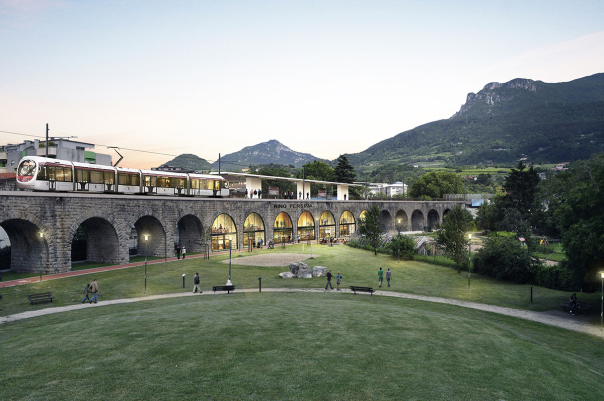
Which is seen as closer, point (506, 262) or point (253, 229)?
point (506, 262)

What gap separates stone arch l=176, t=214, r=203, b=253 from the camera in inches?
1846

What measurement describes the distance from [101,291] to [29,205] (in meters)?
10.4

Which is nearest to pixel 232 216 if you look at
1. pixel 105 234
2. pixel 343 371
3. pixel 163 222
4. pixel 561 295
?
pixel 163 222

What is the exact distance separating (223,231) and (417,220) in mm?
62840

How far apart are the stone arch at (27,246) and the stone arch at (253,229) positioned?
2539 cm

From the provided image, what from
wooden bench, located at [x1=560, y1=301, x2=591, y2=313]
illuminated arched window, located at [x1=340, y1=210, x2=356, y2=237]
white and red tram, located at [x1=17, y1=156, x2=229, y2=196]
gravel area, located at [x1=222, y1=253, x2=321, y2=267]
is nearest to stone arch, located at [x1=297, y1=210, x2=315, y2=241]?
illuminated arched window, located at [x1=340, y1=210, x2=356, y2=237]

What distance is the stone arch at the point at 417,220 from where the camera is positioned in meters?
96.0

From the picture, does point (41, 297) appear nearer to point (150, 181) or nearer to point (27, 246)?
point (27, 246)

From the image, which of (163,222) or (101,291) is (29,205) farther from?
(163,222)

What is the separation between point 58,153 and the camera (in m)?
62.5

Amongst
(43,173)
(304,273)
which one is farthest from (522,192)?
(43,173)

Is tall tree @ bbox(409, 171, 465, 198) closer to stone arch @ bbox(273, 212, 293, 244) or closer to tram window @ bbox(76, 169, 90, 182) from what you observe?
stone arch @ bbox(273, 212, 293, 244)

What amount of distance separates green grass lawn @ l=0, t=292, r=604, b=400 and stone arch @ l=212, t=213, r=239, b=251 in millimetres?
30114

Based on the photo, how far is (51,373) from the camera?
1025cm
